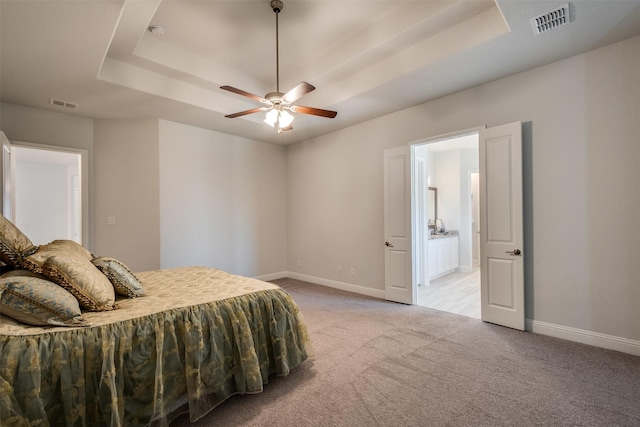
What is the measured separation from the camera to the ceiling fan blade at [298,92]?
8.50 feet

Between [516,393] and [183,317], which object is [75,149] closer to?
[183,317]

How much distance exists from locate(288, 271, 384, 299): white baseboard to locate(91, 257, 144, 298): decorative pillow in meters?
3.31

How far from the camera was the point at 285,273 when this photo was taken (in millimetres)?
→ 6160

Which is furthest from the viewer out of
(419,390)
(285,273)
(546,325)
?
(285,273)

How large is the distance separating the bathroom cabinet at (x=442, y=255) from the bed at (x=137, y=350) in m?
3.93

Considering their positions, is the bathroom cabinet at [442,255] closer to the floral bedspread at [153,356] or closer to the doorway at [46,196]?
the floral bedspread at [153,356]

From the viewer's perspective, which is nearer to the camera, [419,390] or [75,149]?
[419,390]

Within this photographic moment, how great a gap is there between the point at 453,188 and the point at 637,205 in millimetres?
4493

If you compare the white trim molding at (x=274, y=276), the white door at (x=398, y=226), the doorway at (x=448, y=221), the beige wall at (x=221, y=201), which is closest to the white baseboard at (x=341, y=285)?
the white trim molding at (x=274, y=276)

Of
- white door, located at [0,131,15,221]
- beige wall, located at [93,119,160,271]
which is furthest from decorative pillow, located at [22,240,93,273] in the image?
beige wall, located at [93,119,160,271]

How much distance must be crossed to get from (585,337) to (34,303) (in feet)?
14.0

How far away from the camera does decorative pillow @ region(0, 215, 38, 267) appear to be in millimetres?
1783

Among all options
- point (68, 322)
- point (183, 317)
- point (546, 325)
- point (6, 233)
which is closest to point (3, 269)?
point (6, 233)

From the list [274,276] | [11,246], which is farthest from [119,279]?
[274,276]
